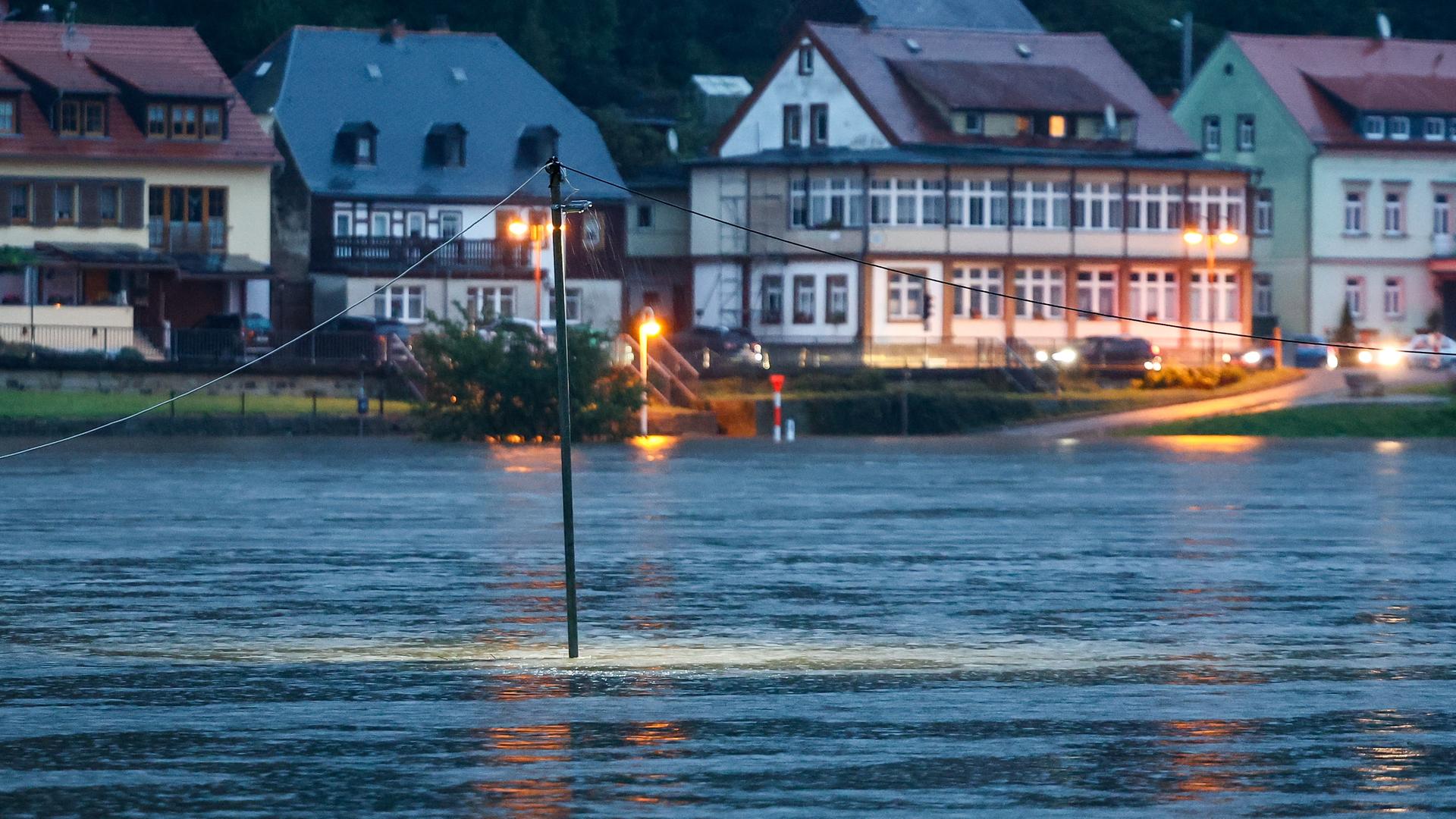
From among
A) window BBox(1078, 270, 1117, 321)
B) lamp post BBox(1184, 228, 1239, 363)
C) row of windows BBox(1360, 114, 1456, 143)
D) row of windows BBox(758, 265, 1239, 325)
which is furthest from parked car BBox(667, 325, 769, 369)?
row of windows BBox(1360, 114, 1456, 143)

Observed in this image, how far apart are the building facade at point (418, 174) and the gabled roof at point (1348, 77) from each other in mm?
25541

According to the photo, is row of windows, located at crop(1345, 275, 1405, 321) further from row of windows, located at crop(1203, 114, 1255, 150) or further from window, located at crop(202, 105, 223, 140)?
window, located at crop(202, 105, 223, 140)

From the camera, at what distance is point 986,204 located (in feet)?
265

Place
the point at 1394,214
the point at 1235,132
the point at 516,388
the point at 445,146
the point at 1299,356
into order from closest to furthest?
the point at 516,388, the point at 1299,356, the point at 445,146, the point at 1394,214, the point at 1235,132

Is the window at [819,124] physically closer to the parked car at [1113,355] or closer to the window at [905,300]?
the window at [905,300]

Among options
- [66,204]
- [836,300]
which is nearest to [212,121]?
[66,204]

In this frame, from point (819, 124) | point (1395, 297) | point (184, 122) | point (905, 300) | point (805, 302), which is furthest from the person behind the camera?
point (1395, 297)

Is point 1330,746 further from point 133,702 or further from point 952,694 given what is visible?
point 133,702

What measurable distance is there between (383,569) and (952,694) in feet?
32.5

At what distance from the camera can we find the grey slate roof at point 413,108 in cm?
8275

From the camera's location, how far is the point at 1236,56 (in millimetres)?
92750

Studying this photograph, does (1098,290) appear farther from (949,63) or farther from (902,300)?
(949,63)

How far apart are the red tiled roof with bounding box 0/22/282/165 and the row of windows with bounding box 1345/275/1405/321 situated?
39925 mm

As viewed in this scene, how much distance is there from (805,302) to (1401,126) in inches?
1009
